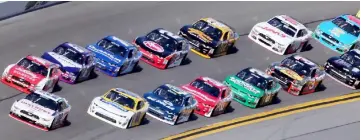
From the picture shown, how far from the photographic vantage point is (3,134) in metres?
41.8

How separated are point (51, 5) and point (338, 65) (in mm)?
14564

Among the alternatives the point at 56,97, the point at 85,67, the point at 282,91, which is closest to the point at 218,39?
the point at 282,91

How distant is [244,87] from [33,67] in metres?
8.99

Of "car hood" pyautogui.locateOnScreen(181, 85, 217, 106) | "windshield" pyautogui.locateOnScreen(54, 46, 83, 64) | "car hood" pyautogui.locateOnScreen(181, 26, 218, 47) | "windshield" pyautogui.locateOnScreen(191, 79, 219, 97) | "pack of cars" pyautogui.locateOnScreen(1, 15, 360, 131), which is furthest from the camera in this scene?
"car hood" pyautogui.locateOnScreen(181, 26, 218, 47)

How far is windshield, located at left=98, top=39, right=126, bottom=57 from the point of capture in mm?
49031

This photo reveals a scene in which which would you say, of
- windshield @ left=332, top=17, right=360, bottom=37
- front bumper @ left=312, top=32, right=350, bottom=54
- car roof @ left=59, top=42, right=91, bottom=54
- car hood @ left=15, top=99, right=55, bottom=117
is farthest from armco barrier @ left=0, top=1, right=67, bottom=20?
windshield @ left=332, top=17, right=360, bottom=37

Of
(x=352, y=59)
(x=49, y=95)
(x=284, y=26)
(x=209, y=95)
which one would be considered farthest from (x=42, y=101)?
(x=352, y=59)

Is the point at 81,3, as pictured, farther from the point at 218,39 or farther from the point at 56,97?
the point at 56,97

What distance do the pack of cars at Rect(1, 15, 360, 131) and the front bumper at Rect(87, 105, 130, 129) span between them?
0.04 meters

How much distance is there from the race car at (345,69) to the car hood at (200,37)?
549cm

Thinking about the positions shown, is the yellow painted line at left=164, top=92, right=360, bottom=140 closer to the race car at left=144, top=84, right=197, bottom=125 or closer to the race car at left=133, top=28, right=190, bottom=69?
the race car at left=144, top=84, right=197, bottom=125

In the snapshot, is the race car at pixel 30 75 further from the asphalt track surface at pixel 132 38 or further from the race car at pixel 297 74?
the race car at pixel 297 74

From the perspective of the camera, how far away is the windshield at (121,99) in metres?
44.2

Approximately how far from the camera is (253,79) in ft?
160
